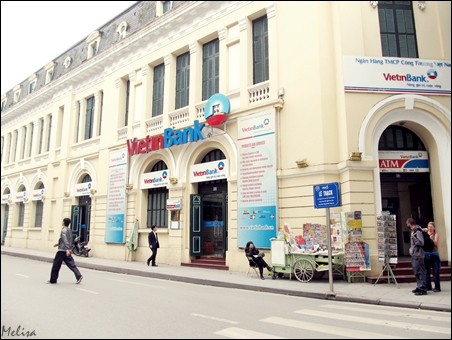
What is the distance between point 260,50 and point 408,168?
24.8 ft

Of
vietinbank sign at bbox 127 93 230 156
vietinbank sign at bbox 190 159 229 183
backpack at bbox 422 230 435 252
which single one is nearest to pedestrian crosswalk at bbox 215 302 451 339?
backpack at bbox 422 230 435 252

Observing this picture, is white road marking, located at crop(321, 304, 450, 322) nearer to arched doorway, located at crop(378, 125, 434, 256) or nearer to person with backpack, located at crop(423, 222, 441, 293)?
person with backpack, located at crop(423, 222, 441, 293)

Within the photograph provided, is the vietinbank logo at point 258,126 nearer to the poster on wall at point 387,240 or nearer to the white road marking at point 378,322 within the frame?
the poster on wall at point 387,240

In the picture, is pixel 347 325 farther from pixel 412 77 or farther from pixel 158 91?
pixel 158 91

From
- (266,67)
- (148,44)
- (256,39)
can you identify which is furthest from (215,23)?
(148,44)

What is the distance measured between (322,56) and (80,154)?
16.6 metres

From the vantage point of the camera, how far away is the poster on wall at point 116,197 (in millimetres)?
20000

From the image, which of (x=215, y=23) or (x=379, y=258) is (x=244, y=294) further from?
(x=215, y=23)

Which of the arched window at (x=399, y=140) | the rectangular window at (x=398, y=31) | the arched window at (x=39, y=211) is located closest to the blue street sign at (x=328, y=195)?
the arched window at (x=399, y=140)

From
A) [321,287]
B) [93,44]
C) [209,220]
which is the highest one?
[93,44]

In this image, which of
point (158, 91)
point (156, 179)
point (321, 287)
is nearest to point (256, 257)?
point (321, 287)

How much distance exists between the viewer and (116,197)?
67.3ft

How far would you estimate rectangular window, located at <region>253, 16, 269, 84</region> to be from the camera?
1581 centimetres

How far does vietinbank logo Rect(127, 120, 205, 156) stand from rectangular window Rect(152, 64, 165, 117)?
1.93 metres
